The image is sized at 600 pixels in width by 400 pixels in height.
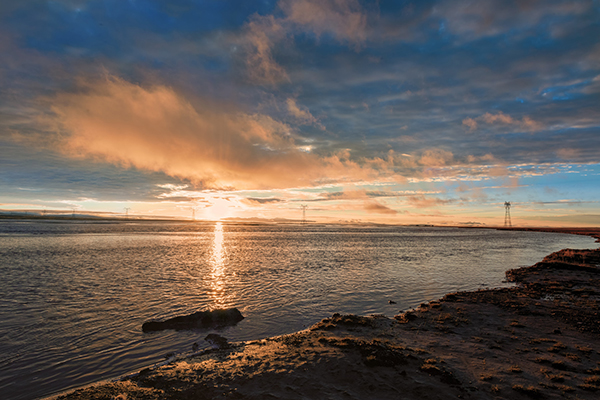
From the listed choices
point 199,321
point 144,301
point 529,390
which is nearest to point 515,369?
point 529,390

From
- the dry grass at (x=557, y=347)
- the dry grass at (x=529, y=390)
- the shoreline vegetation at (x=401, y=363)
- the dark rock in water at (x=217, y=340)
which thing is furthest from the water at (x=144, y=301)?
the dry grass at (x=529, y=390)

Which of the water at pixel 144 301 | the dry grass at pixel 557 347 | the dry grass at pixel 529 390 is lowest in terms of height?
the water at pixel 144 301

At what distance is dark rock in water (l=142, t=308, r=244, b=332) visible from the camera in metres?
15.6

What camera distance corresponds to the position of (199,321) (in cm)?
1641

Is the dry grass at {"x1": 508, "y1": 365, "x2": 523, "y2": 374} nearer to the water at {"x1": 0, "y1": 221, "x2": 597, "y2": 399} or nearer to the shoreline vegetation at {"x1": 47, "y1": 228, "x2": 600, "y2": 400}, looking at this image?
the shoreline vegetation at {"x1": 47, "y1": 228, "x2": 600, "y2": 400}

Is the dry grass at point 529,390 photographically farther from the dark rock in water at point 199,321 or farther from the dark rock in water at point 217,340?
the dark rock in water at point 199,321

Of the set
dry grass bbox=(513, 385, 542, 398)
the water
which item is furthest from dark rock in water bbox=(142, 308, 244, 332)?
dry grass bbox=(513, 385, 542, 398)

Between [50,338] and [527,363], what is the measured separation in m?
22.2

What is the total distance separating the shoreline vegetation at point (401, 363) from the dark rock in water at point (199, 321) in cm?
316

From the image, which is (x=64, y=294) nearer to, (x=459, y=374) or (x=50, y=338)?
(x=50, y=338)

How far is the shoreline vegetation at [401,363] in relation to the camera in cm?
942

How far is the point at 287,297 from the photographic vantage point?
2297cm

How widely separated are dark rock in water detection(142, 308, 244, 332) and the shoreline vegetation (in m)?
3.16

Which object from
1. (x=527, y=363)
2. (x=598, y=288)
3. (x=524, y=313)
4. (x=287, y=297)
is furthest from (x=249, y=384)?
(x=598, y=288)
